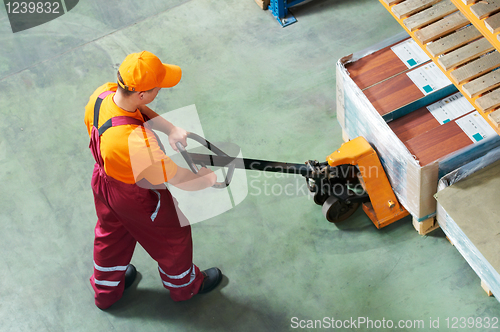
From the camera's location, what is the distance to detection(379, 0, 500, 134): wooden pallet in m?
2.83

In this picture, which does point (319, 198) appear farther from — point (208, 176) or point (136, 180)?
point (136, 180)

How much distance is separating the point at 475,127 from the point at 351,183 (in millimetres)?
996

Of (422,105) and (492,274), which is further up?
(422,105)

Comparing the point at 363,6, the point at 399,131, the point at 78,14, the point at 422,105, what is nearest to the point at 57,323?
the point at 399,131

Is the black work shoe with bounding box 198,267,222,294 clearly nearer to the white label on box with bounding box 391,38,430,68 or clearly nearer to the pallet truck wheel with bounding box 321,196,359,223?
the pallet truck wheel with bounding box 321,196,359,223

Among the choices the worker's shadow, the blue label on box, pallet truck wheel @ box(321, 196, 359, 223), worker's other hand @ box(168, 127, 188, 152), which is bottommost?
the worker's shadow

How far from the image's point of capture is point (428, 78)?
3816 millimetres

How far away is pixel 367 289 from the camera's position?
3764 mm

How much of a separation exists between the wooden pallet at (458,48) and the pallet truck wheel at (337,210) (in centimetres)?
139

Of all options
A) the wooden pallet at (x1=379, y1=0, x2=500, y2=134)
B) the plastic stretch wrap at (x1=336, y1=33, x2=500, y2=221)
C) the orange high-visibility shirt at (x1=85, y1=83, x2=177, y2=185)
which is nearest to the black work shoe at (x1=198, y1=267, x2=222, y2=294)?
the orange high-visibility shirt at (x1=85, y1=83, x2=177, y2=185)

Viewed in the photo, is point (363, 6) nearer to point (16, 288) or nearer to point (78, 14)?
point (78, 14)

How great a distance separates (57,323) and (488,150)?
137 inches

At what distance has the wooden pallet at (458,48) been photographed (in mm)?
2834

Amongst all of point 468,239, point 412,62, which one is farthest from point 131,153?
point 412,62
